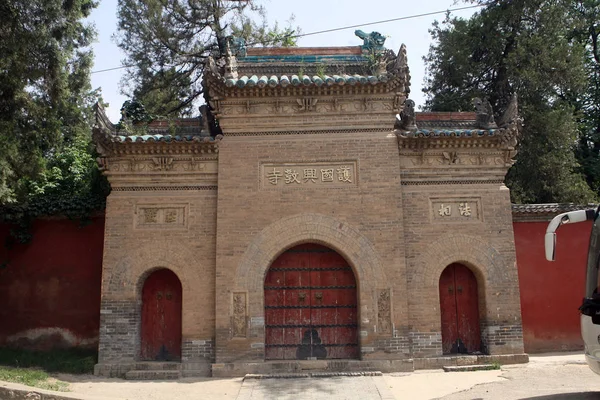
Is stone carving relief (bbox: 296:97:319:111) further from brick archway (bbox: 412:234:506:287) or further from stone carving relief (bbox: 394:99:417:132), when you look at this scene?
brick archway (bbox: 412:234:506:287)

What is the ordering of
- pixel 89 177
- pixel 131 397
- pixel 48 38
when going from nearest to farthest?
pixel 131 397
pixel 48 38
pixel 89 177

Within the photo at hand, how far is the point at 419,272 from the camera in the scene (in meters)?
9.90

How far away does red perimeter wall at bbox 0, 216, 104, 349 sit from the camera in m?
10.7

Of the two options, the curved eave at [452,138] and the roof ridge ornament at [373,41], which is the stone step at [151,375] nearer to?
the curved eave at [452,138]

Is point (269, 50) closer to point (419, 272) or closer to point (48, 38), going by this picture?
point (48, 38)

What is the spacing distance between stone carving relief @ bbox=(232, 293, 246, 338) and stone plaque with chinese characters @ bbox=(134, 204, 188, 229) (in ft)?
5.65

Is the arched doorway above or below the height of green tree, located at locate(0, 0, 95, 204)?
below

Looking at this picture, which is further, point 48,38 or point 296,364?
point 48,38

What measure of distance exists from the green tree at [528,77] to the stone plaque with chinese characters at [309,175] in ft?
22.1

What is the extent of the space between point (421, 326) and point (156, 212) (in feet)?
17.5

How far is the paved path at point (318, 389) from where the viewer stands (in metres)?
7.69

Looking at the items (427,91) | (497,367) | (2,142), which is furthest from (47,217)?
(427,91)

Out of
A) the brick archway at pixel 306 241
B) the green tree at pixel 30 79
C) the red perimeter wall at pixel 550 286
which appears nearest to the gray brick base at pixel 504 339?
the red perimeter wall at pixel 550 286

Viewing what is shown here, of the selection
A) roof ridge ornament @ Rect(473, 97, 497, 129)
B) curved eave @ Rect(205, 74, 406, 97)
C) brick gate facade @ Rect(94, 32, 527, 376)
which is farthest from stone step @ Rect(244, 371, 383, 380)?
roof ridge ornament @ Rect(473, 97, 497, 129)
